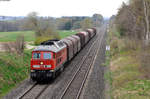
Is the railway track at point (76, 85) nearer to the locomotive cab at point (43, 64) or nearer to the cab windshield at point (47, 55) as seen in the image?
the locomotive cab at point (43, 64)

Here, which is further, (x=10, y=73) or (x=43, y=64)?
(x=10, y=73)

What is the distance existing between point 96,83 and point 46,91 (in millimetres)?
4859

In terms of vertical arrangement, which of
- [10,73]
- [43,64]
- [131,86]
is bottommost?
[131,86]

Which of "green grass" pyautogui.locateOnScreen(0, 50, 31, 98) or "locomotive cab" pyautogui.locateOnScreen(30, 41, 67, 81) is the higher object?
"locomotive cab" pyautogui.locateOnScreen(30, 41, 67, 81)

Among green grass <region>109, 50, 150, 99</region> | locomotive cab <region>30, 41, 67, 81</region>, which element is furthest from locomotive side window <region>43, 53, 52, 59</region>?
green grass <region>109, 50, 150, 99</region>

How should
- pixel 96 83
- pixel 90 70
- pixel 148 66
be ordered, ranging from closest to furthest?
pixel 148 66 → pixel 96 83 → pixel 90 70

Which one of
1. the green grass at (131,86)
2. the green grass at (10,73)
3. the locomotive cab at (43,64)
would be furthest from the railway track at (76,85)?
the green grass at (10,73)

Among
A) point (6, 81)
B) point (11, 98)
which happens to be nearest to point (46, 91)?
point (11, 98)

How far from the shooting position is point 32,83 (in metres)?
18.7

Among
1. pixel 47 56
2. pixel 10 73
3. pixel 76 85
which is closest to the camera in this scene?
pixel 76 85

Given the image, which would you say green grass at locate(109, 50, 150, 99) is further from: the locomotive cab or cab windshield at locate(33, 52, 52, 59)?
cab windshield at locate(33, 52, 52, 59)

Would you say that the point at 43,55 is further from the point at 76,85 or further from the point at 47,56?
the point at 76,85

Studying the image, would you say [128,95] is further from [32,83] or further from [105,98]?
[32,83]

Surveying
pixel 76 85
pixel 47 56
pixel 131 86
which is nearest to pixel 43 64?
pixel 47 56
